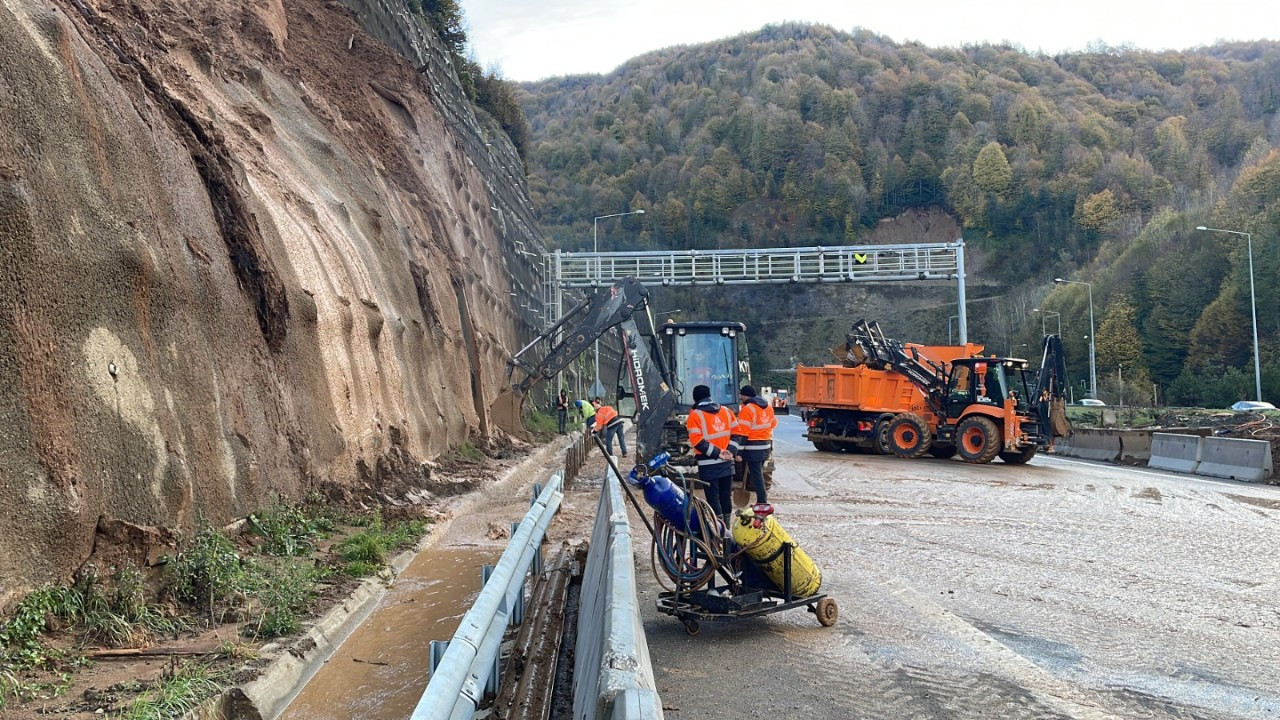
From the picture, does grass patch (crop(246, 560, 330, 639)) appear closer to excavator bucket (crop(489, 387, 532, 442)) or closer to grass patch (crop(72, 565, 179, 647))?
grass patch (crop(72, 565, 179, 647))

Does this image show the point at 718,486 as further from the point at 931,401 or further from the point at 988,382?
the point at 931,401

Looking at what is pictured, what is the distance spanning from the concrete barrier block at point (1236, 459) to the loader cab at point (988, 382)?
3879mm

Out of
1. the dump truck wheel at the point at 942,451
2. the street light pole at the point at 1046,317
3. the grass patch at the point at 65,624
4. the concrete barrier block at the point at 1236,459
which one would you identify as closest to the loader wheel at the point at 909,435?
the dump truck wheel at the point at 942,451

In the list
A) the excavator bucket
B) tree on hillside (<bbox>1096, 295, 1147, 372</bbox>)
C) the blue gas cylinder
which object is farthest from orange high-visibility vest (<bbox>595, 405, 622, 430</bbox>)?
tree on hillside (<bbox>1096, 295, 1147, 372</bbox>)

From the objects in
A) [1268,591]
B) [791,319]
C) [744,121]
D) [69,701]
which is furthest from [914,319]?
[69,701]

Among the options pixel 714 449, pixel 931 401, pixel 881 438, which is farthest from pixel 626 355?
pixel 881 438

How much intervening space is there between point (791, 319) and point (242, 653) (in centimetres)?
8038

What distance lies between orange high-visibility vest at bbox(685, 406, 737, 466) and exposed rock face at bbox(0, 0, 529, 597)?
420 centimetres

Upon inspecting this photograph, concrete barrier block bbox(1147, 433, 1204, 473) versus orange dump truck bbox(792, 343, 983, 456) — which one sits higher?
orange dump truck bbox(792, 343, 983, 456)

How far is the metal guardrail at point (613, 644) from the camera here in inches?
141

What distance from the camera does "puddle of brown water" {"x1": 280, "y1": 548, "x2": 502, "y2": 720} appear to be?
626 cm

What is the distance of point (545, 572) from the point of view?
390 inches

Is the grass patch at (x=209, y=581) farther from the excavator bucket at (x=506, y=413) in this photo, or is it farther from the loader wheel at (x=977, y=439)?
the loader wheel at (x=977, y=439)

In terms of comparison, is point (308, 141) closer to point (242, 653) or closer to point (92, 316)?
point (92, 316)
